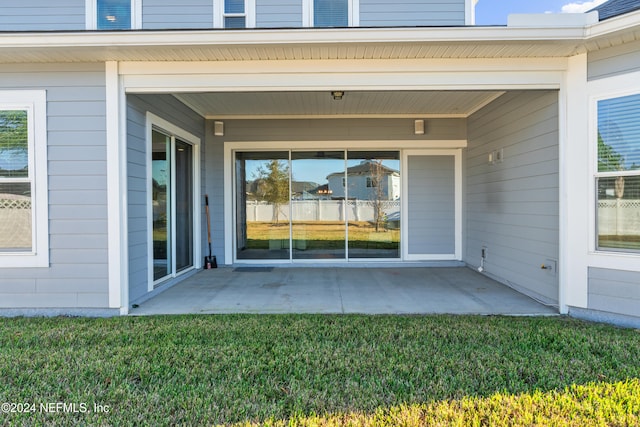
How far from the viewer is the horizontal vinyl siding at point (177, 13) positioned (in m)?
5.77

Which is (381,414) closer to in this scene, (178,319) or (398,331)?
(398,331)

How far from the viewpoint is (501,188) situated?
5680mm

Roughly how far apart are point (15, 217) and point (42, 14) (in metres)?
3.62

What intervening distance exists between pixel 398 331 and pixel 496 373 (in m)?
1.00

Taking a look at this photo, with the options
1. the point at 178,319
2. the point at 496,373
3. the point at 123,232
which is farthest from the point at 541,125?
the point at 123,232

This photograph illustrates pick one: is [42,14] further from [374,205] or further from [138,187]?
[374,205]

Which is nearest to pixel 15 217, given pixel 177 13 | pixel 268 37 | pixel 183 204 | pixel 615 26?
pixel 183 204

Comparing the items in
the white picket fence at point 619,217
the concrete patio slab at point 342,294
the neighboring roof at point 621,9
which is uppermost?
the neighboring roof at point 621,9

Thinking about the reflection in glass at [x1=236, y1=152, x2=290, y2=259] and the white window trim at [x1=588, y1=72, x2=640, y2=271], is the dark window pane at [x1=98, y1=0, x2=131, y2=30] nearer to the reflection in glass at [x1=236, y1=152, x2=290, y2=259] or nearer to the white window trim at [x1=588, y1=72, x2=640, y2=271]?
the reflection in glass at [x1=236, y1=152, x2=290, y2=259]

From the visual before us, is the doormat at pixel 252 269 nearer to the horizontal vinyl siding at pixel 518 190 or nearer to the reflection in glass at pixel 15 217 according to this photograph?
the reflection in glass at pixel 15 217

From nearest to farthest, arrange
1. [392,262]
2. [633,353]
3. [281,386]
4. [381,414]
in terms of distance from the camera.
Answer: [381,414] < [281,386] < [633,353] < [392,262]

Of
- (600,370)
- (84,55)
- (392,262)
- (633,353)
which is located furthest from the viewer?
(392,262)

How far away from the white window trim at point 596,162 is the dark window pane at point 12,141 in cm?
619

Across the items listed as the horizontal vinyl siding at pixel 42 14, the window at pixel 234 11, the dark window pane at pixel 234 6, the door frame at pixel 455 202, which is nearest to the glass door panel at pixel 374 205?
the door frame at pixel 455 202
